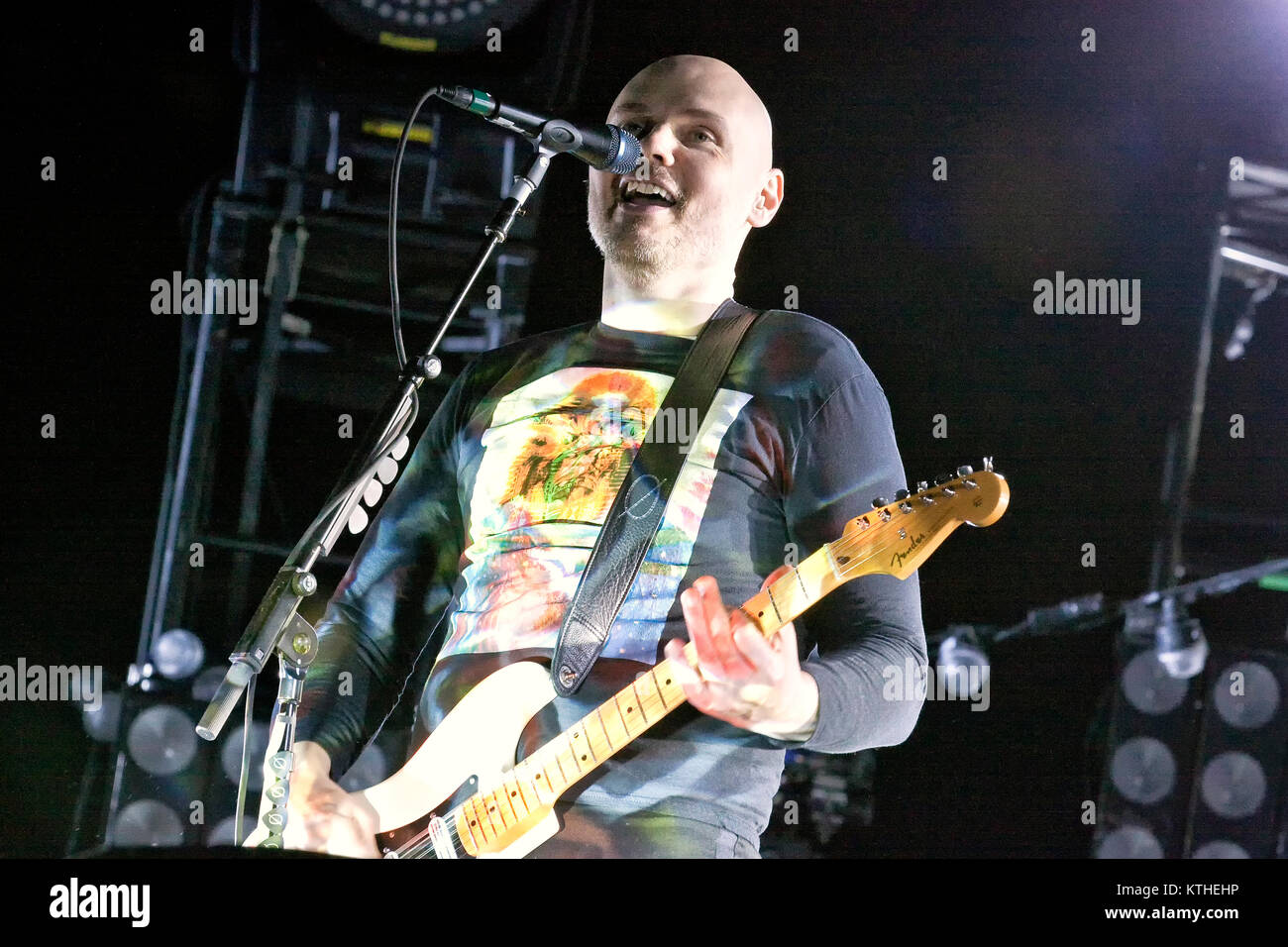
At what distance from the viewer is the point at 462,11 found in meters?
3.27

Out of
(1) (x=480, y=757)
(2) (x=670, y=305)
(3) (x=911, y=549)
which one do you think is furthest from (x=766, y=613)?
(2) (x=670, y=305)

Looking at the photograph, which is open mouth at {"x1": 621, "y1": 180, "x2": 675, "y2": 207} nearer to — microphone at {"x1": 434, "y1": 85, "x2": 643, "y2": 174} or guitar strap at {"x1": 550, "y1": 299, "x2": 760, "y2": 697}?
guitar strap at {"x1": 550, "y1": 299, "x2": 760, "y2": 697}

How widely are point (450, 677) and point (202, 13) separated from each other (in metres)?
1.72

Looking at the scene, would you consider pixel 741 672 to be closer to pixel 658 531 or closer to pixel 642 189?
pixel 658 531

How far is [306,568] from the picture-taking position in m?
2.42

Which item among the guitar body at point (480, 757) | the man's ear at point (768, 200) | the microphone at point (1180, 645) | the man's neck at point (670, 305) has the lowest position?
the guitar body at point (480, 757)

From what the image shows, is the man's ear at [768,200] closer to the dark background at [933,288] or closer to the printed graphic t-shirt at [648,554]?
the dark background at [933,288]

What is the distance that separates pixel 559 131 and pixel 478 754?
→ 1.19m

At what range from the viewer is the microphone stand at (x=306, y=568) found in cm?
237

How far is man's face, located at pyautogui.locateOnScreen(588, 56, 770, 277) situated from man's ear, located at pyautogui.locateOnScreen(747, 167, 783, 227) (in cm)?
2

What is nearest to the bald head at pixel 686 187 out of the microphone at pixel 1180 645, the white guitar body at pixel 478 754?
the white guitar body at pixel 478 754

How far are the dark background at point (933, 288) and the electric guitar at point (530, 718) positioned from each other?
16.2 inches

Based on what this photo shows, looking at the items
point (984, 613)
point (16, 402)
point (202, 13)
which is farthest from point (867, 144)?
point (16, 402)
